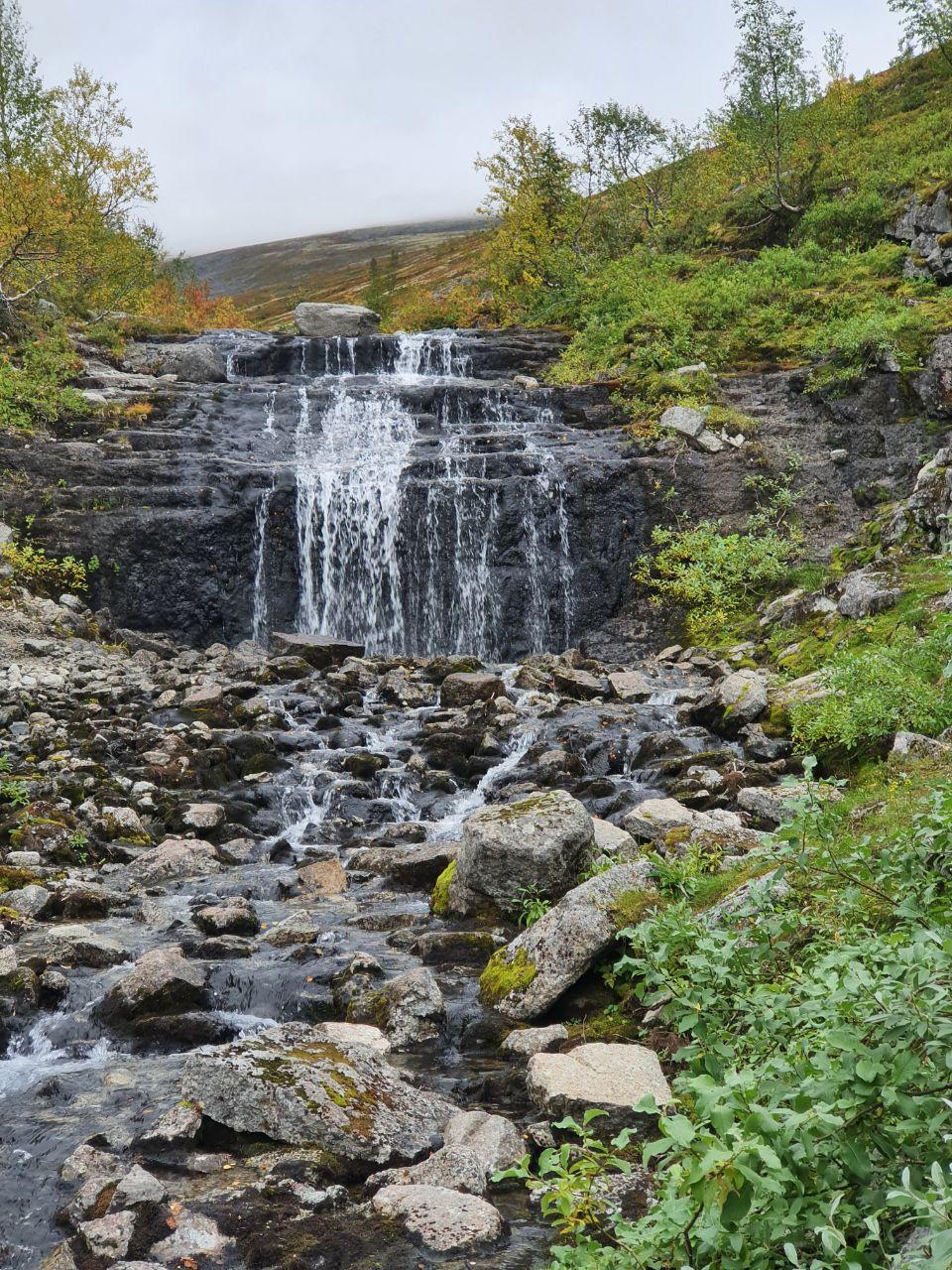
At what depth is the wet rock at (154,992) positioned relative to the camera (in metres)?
6.36

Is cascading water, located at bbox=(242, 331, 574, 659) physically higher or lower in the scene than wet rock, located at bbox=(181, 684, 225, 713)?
higher

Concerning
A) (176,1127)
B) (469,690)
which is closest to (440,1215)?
(176,1127)

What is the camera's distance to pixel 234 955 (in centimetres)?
737

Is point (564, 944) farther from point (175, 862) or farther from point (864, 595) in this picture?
point (864, 595)

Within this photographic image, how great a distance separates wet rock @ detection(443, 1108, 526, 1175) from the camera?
436cm

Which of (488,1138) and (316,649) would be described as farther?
(316,649)

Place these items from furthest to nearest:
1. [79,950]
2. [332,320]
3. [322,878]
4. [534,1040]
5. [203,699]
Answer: [332,320]
[203,699]
[322,878]
[79,950]
[534,1040]

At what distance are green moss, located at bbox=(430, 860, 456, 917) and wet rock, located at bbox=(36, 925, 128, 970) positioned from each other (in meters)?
2.62

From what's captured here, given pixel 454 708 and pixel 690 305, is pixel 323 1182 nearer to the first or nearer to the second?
pixel 454 708

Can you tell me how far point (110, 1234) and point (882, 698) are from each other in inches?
280

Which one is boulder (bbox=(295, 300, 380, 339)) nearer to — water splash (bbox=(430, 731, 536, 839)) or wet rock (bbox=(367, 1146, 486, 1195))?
water splash (bbox=(430, 731, 536, 839))

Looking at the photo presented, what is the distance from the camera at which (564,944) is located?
6086 millimetres

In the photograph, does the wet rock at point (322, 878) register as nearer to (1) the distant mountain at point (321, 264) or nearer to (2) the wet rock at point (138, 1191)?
(2) the wet rock at point (138, 1191)

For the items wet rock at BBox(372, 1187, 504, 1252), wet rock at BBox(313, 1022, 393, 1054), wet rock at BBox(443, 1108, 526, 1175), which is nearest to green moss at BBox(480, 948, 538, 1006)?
wet rock at BBox(313, 1022, 393, 1054)
